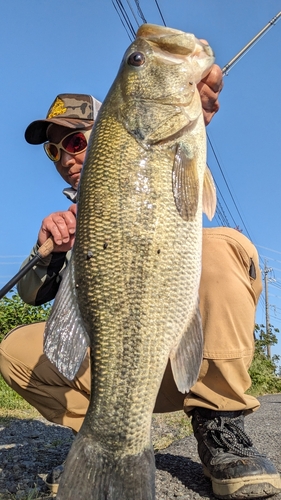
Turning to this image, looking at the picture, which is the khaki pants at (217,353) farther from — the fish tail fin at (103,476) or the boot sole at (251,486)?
the fish tail fin at (103,476)

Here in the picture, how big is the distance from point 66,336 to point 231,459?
1.11 meters

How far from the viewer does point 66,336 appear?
2256 millimetres

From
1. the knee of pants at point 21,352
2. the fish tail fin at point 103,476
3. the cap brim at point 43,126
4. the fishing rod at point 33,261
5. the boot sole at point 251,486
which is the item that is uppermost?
the cap brim at point 43,126

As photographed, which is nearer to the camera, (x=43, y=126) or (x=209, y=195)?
(x=209, y=195)

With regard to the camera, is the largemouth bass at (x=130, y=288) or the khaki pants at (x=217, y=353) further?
the khaki pants at (x=217, y=353)

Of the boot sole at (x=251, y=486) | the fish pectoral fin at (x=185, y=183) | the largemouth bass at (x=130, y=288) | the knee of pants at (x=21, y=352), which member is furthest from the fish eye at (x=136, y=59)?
the boot sole at (x=251, y=486)

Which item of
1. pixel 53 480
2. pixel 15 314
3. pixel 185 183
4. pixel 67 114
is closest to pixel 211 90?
pixel 185 183

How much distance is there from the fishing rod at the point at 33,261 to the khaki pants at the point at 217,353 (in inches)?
19.3

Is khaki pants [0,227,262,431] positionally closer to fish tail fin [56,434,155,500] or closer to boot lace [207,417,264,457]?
boot lace [207,417,264,457]

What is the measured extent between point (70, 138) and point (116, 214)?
1843 millimetres

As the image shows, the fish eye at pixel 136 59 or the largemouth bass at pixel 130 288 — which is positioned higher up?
the fish eye at pixel 136 59

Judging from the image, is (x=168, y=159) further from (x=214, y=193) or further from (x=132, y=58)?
(x=132, y=58)

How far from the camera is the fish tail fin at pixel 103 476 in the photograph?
1.94 meters

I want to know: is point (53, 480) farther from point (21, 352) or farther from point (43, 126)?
point (43, 126)
